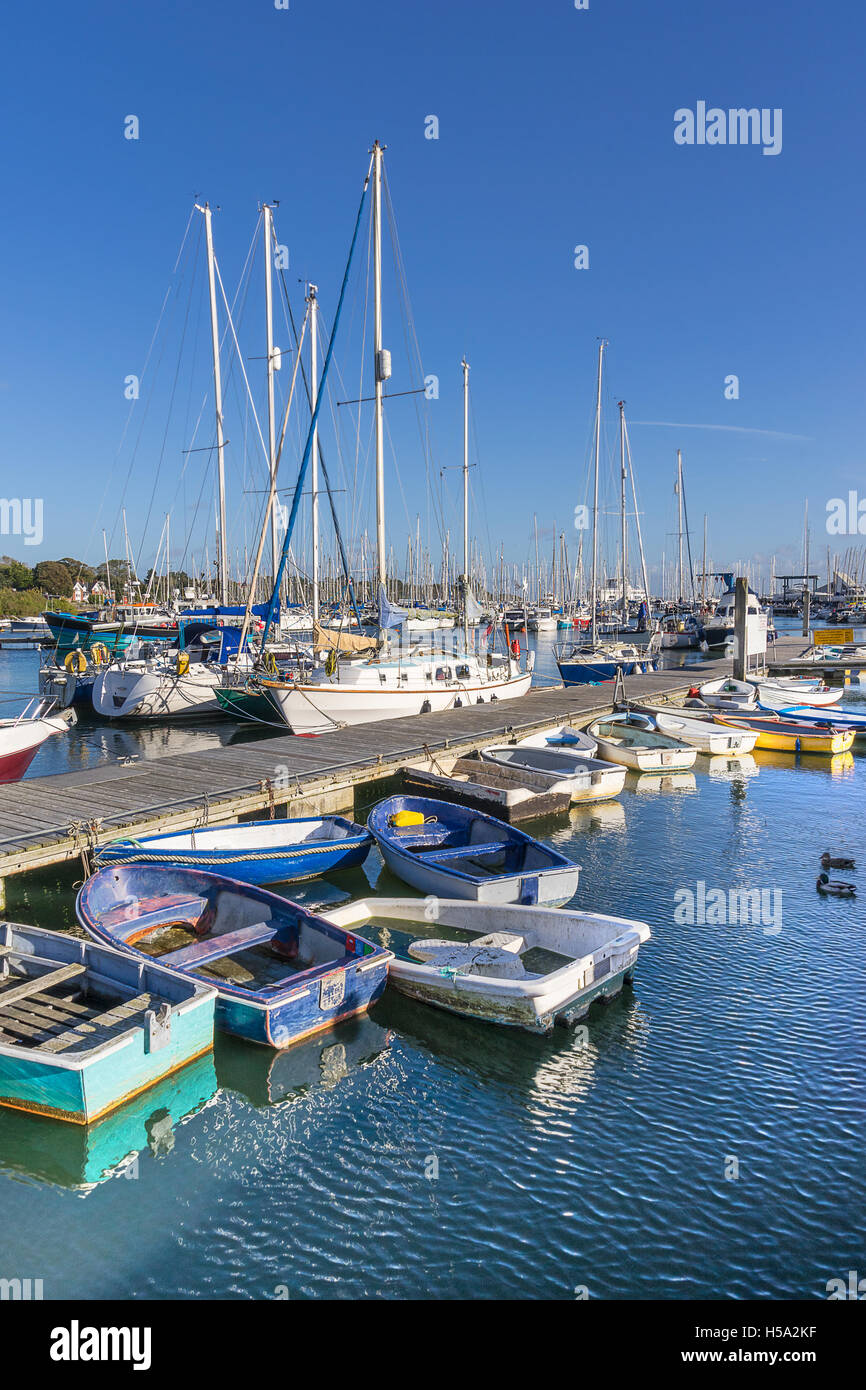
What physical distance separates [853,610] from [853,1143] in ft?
347

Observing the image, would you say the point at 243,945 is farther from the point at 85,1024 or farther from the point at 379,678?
the point at 379,678

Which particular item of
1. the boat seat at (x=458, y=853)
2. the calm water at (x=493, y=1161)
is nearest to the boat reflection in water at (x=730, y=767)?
the boat seat at (x=458, y=853)

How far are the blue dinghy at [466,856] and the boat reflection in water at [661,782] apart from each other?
8295mm

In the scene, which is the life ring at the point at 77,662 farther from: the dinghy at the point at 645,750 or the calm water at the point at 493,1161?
the calm water at the point at 493,1161

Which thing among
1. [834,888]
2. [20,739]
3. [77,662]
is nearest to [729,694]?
[834,888]

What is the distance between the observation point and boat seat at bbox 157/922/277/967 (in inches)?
370

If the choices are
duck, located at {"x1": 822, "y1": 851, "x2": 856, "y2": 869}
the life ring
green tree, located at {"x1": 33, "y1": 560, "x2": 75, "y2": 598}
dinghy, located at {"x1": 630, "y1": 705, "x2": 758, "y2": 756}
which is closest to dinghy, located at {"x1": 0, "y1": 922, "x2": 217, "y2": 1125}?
duck, located at {"x1": 822, "y1": 851, "x2": 856, "y2": 869}

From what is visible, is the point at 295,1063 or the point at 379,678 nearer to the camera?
the point at 295,1063

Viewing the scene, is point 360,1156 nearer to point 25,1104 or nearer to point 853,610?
point 25,1104

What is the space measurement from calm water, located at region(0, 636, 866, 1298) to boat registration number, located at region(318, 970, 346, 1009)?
0.50 meters

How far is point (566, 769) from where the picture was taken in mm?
20703

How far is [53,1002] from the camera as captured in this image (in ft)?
28.7

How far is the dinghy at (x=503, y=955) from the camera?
9.13 metres

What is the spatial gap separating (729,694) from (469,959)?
2432 cm
